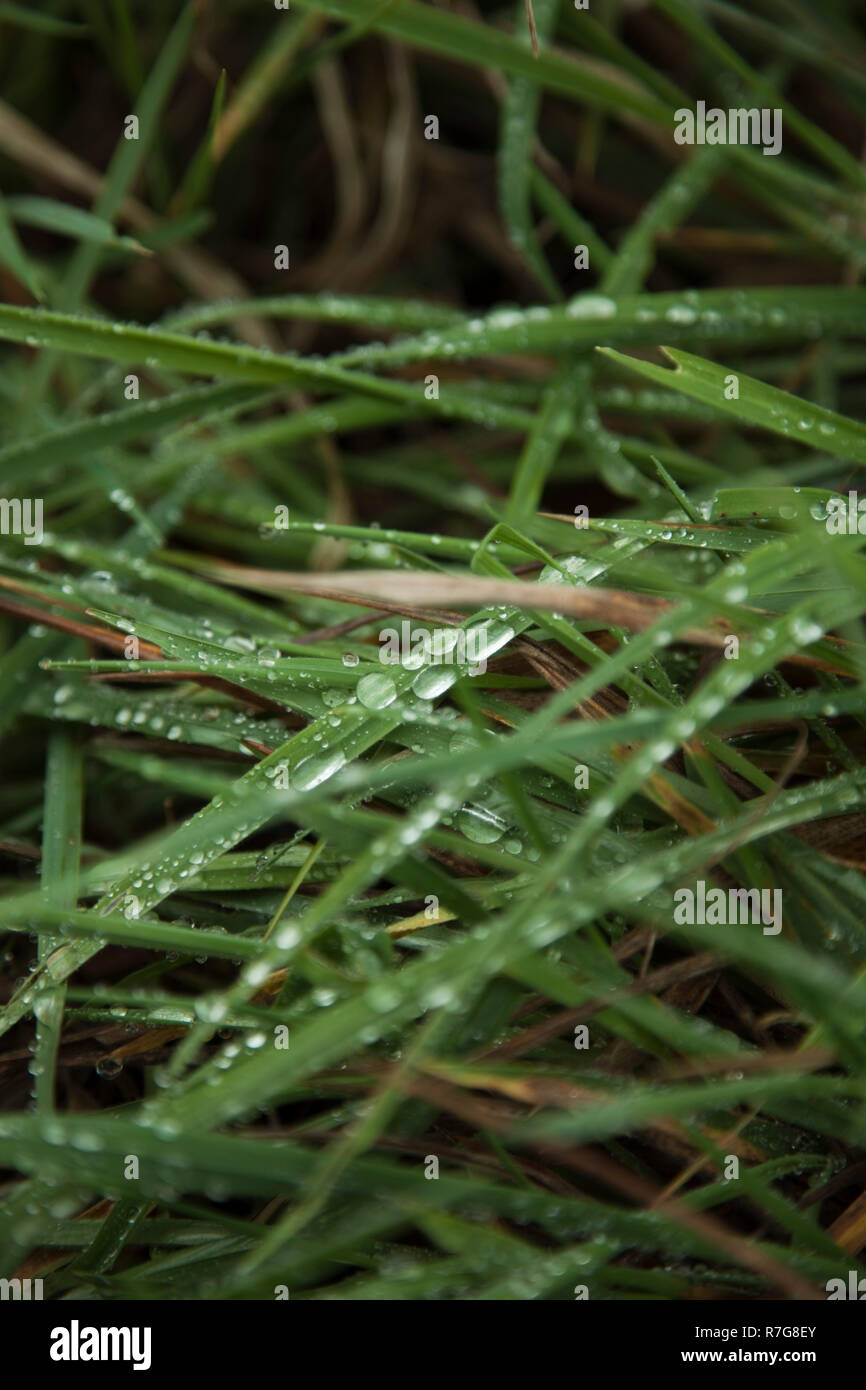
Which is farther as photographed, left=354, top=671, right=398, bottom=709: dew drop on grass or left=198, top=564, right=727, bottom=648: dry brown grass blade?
left=354, top=671, right=398, bottom=709: dew drop on grass

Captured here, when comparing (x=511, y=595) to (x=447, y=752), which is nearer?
(x=511, y=595)

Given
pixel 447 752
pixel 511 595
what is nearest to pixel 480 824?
pixel 447 752

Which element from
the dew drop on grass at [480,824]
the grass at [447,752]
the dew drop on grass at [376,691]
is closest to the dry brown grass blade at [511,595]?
the grass at [447,752]

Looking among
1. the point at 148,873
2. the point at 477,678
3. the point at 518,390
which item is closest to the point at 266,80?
the point at 518,390

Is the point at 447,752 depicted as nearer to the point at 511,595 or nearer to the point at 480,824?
the point at 480,824

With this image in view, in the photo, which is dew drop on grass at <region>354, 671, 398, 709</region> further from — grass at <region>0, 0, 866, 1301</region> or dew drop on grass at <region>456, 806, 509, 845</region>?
dew drop on grass at <region>456, 806, 509, 845</region>

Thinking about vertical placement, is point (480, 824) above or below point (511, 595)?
below

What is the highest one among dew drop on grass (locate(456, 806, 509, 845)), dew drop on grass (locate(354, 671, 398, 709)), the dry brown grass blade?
the dry brown grass blade

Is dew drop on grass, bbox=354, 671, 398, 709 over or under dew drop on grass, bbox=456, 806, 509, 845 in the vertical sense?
over

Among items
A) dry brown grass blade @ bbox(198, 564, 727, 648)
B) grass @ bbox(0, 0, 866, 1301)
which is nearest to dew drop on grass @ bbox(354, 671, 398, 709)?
grass @ bbox(0, 0, 866, 1301)
